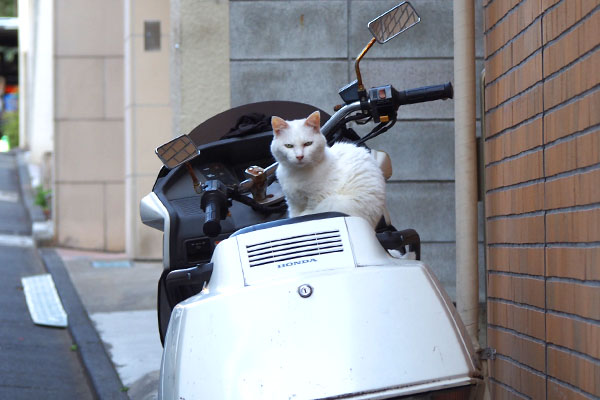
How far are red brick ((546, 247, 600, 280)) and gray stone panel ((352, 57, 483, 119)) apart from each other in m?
3.33

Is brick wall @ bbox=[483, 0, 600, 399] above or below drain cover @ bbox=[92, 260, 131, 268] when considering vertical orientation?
above

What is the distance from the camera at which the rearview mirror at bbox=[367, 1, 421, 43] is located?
124 inches

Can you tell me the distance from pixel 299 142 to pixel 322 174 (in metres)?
0.13

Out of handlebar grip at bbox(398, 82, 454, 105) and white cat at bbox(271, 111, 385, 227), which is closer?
white cat at bbox(271, 111, 385, 227)

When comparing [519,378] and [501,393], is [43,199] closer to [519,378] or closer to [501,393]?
[501,393]

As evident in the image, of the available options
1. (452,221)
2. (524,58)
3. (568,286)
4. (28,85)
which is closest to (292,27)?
(452,221)

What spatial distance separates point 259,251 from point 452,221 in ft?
13.2

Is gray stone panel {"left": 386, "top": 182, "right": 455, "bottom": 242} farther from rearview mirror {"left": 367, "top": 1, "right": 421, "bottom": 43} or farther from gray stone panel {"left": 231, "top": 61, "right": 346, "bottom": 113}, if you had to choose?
rearview mirror {"left": 367, "top": 1, "right": 421, "bottom": 43}

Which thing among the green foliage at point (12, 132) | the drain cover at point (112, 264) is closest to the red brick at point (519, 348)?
the drain cover at point (112, 264)

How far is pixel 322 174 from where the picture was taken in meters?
2.79

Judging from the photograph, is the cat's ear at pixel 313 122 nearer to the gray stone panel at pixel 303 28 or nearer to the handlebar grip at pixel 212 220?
the handlebar grip at pixel 212 220

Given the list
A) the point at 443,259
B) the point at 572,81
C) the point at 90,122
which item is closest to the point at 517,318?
the point at 572,81

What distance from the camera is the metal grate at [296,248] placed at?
2.35m

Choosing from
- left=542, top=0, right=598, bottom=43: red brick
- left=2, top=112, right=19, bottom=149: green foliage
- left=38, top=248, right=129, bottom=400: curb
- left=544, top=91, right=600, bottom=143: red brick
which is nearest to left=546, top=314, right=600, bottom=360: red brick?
left=544, top=91, right=600, bottom=143: red brick
